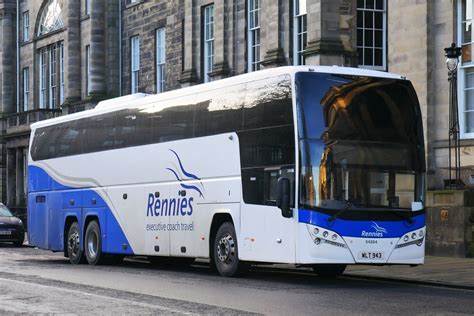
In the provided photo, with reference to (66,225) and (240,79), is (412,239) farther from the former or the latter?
(66,225)

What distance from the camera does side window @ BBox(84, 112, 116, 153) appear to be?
Answer: 24858 millimetres

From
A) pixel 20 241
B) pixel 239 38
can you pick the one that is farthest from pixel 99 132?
pixel 20 241

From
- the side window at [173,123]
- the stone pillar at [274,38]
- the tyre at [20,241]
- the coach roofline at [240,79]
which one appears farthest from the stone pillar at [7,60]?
the side window at [173,123]

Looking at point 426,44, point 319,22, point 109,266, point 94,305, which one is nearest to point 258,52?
point 319,22

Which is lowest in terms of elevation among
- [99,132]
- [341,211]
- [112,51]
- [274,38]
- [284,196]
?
[341,211]

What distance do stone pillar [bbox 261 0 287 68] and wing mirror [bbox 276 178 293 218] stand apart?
16.8 m

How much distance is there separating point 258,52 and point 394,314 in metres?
24.4

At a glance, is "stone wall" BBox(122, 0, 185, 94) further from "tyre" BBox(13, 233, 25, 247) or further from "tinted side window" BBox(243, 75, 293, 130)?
"tinted side window" BBox(243, 75, 293, 130)

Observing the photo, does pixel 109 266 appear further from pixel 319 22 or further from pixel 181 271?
pixel 319 22

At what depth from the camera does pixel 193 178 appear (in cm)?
2131

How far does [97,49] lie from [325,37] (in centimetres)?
2197

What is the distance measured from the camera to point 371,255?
1795cm

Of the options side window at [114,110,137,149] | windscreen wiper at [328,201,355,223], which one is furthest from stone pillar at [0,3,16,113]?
windscreen wiper at [328,201,355,223]

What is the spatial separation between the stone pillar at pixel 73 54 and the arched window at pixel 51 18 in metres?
2.25
